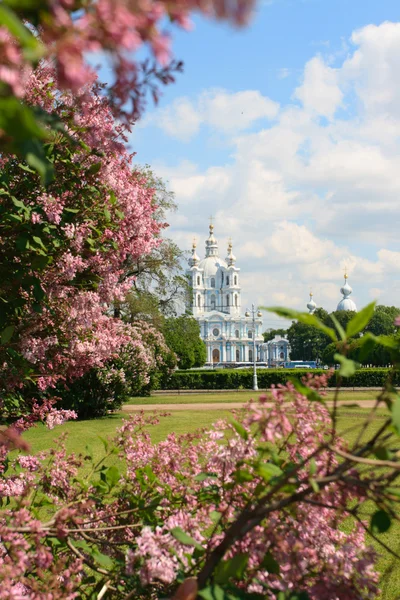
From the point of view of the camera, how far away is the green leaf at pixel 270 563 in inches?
66.2

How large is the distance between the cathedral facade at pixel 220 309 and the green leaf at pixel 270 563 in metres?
120

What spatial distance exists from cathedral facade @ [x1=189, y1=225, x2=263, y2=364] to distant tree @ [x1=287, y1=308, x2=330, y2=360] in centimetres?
786

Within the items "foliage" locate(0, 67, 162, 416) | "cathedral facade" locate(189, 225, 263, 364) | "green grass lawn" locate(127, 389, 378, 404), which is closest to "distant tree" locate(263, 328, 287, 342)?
"cathedral facade" locate(189, 225, 263, 364)

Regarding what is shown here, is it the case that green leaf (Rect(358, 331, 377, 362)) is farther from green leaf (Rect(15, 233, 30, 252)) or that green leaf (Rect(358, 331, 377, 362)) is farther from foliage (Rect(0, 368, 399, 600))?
green leaf (Rect(15, 233, 30, 252))

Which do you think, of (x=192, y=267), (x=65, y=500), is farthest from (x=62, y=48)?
(x=192, y=267)

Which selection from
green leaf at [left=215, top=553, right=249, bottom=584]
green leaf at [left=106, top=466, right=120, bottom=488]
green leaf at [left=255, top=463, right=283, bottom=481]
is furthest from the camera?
green leaf at [left=106, top=466, right=120, bottom=488]

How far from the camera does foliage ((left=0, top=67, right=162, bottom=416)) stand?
377 cm

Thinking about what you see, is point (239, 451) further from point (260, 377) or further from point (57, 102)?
point (260, 377)

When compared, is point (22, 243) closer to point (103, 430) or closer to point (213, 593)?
point (213, 593)

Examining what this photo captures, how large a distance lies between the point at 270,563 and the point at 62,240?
9.55 ft

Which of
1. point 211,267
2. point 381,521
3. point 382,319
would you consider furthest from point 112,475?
point 211,267

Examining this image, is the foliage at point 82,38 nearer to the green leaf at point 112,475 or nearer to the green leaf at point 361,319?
the green leaf at point 361,319

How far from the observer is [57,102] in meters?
4.46

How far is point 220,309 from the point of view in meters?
130
